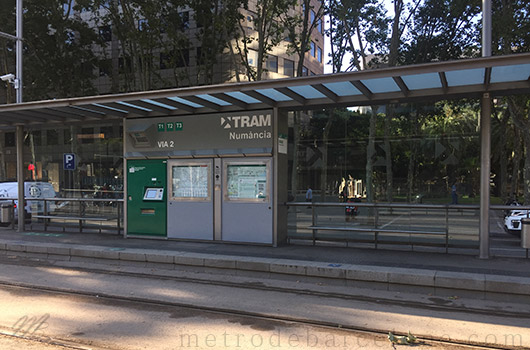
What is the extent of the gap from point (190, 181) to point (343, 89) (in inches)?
169

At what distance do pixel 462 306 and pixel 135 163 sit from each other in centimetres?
812

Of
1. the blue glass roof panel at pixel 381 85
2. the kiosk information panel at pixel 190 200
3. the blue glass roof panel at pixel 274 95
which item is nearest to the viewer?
the blue glass roof panel at pixel 381 85

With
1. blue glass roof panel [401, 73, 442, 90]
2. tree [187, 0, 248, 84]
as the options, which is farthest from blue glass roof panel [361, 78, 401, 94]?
tree [187, 0, 248, 84]

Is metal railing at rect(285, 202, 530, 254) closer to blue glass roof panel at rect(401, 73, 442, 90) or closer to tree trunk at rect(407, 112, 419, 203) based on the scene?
blue glass roof panel at rect(401, 73, 442, 90)

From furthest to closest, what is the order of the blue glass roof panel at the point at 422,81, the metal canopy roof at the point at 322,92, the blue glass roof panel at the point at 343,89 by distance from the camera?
the blue glass roof panel at the point at 343,89
the blue glass roof panel at the point at 422,81
the metal canopy roof at the point at 322,92

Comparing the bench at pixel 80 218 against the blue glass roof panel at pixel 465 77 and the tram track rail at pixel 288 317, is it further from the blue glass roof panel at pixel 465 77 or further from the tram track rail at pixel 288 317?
the blue glass roof panel at pixel 465 77

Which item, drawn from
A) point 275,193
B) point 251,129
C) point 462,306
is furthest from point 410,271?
point 251,129

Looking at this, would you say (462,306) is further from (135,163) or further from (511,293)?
(135,163)

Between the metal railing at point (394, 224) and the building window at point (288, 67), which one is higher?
the building window at point (288, 67)

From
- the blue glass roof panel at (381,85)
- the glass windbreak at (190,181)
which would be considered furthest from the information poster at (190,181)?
the blue glass roof panel at (381,85)

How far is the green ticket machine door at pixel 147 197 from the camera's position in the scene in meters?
10.5

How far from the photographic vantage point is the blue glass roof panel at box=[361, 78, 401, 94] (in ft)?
24.6

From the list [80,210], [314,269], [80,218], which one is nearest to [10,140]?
[80,210]

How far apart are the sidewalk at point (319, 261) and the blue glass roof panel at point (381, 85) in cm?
325
